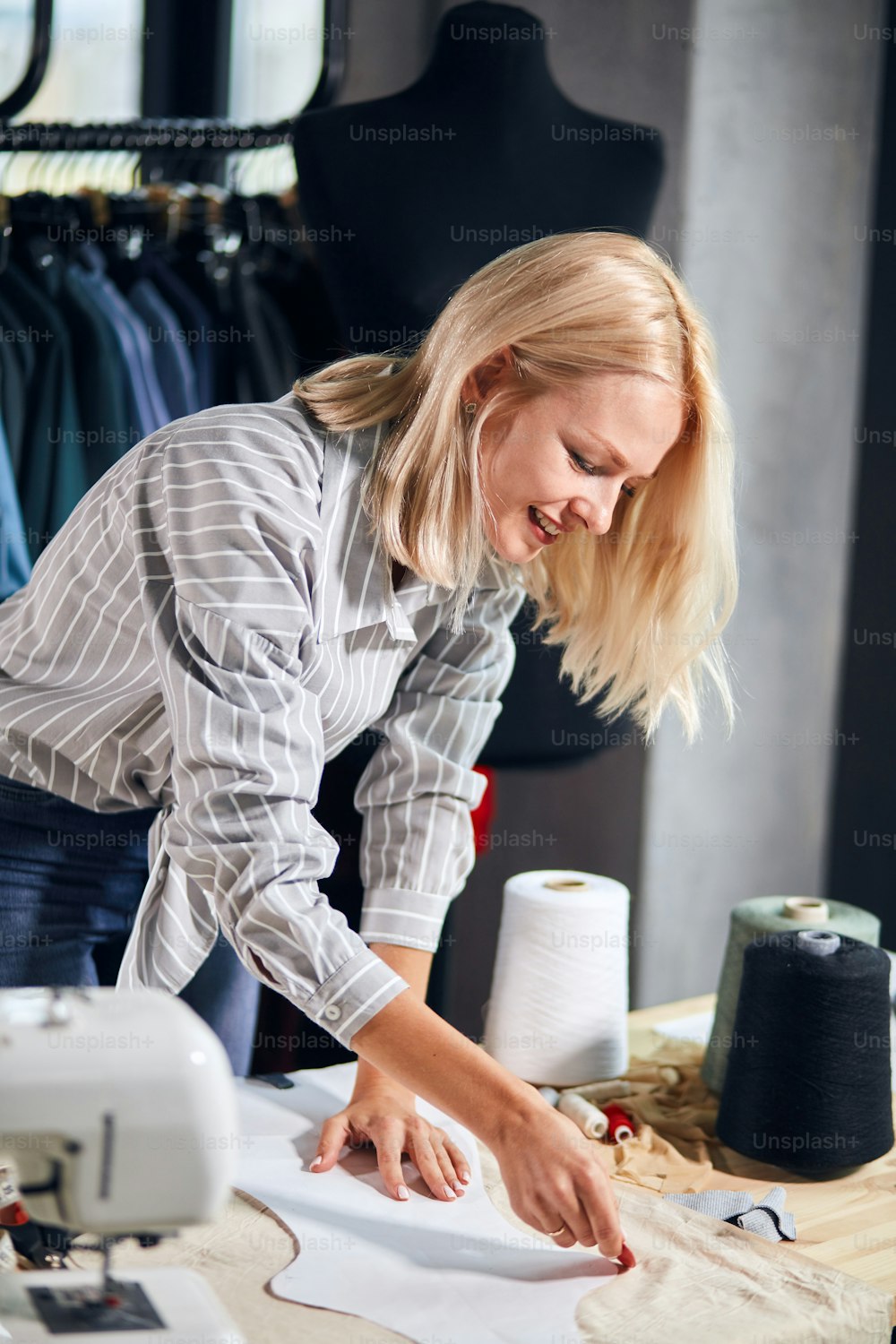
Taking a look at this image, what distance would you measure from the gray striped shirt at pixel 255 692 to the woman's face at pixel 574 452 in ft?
0.39

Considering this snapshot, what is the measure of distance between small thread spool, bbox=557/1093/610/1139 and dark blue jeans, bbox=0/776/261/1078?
502 mm

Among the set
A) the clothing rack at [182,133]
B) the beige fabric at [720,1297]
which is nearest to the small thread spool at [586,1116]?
the beige fabric at [720,1297]

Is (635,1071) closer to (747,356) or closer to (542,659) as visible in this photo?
(542,659)

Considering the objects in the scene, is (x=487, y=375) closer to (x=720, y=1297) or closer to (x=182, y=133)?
(x=720, y=1297)

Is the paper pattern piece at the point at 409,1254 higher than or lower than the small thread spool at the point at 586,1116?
higher

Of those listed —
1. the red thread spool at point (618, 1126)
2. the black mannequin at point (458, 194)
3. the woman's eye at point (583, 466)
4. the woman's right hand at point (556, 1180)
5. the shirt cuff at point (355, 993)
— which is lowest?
the red thread spool at point (618, 1126)

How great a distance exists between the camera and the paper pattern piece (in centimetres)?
100

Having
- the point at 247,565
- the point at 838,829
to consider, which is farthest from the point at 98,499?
the point at 838,829

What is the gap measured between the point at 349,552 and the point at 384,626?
0.38 feet

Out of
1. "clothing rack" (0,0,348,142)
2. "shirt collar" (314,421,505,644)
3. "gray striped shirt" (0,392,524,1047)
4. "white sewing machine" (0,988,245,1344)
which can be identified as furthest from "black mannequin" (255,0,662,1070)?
"white sewing machine" (0,988,245,1344)

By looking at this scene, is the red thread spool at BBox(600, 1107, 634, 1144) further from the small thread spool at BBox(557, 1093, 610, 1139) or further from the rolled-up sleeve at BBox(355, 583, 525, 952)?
the rolled-up sleeve at BBox(355, 583, 525, 952)

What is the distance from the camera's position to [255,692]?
110 centimetres

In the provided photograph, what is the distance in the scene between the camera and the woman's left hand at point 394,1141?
1.21 meters

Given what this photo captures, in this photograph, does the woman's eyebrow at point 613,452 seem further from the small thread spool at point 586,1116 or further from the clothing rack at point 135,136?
the clothing rack at point 135,136
